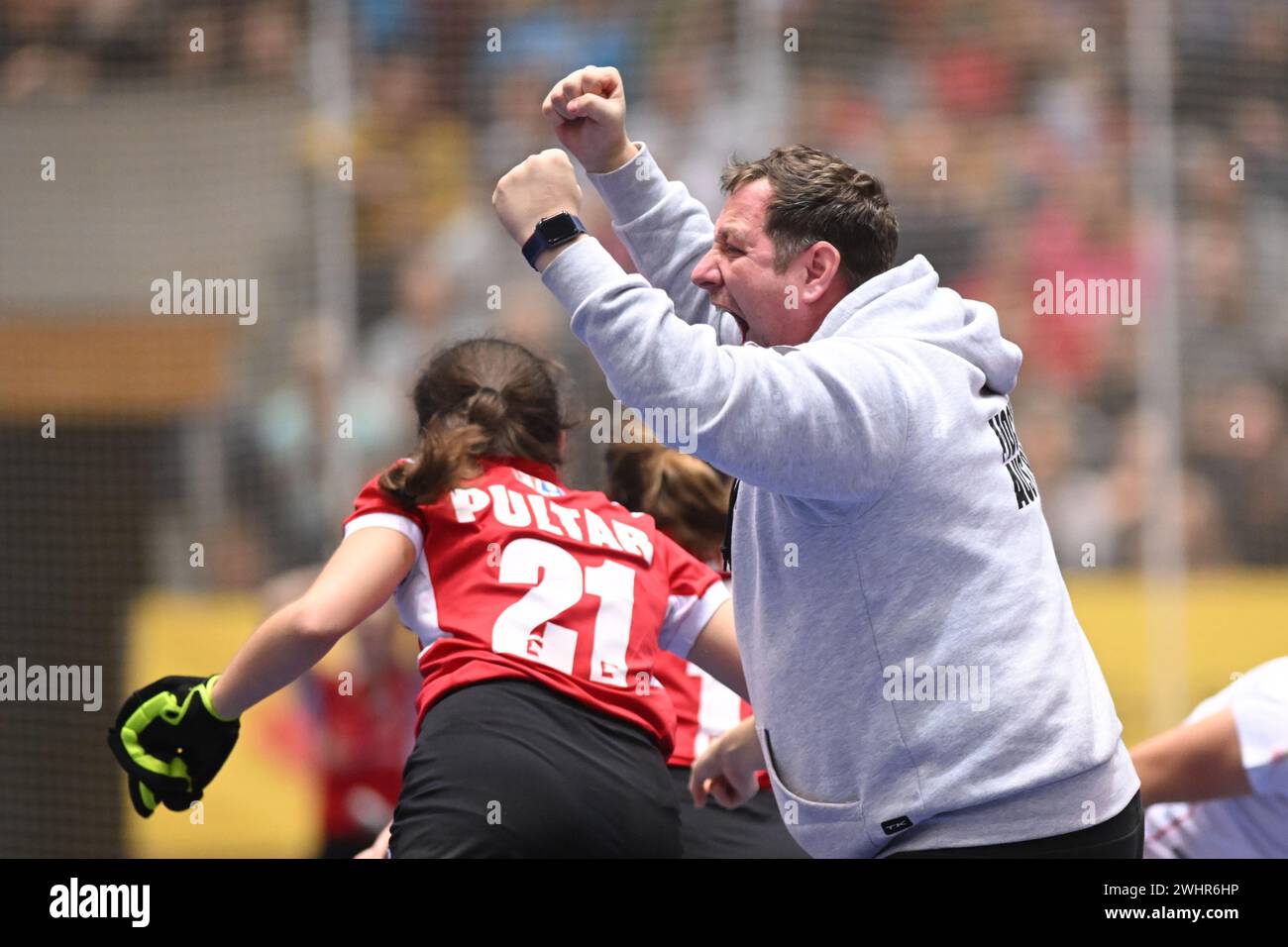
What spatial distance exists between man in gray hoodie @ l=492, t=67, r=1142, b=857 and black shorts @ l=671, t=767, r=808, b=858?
103 centimetres

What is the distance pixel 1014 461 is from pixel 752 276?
1.70ft

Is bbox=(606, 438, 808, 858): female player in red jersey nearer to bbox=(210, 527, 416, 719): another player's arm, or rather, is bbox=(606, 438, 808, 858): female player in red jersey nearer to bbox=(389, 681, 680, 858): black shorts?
bbox=(389, 681, 680, 858): black shorts

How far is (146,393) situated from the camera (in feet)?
26.0

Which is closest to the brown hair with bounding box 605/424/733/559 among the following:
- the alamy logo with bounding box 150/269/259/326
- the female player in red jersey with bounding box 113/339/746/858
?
the female player in red jersey with bounding box 113/339/746/858

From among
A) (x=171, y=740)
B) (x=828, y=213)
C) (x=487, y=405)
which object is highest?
(x=828, y=213)

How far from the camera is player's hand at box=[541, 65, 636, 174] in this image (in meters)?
2.68

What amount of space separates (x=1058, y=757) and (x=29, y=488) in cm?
666

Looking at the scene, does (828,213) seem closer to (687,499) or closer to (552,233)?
(552,233)

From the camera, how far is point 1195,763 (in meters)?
3.26

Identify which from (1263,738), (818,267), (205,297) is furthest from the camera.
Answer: (205,297)

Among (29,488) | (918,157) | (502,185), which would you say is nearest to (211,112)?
(29,488)
